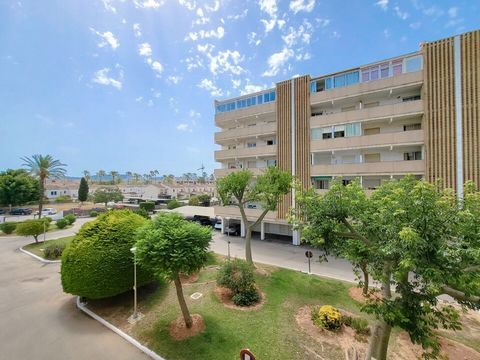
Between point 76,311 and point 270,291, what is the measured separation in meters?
10.5

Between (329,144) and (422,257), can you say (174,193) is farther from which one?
(422,257)

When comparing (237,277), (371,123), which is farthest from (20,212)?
(371,123)

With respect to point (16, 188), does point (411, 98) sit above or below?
above

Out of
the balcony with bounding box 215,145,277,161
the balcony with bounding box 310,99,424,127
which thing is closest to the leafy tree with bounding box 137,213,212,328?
the balcony with bounding box 215,145,277,161

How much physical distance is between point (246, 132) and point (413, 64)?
1695 centimetres

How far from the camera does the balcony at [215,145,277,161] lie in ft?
85.4

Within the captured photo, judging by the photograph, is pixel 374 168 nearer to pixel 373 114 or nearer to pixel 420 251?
pixel 373 114

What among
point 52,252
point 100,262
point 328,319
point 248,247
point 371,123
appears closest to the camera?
point 328,319

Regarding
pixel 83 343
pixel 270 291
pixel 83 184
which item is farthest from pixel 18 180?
pixel 270 291

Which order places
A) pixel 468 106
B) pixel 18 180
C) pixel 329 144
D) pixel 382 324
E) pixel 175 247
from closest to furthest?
pixel 382 324
pixel 175 247
pixel 468 106
pixel 329 144
pixel 18 180

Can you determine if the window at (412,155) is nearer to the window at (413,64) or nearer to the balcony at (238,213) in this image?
the window at (413,64)

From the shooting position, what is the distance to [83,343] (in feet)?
30.5

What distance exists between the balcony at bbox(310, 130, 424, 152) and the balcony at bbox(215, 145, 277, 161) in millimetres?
4695

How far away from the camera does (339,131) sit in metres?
22.3
